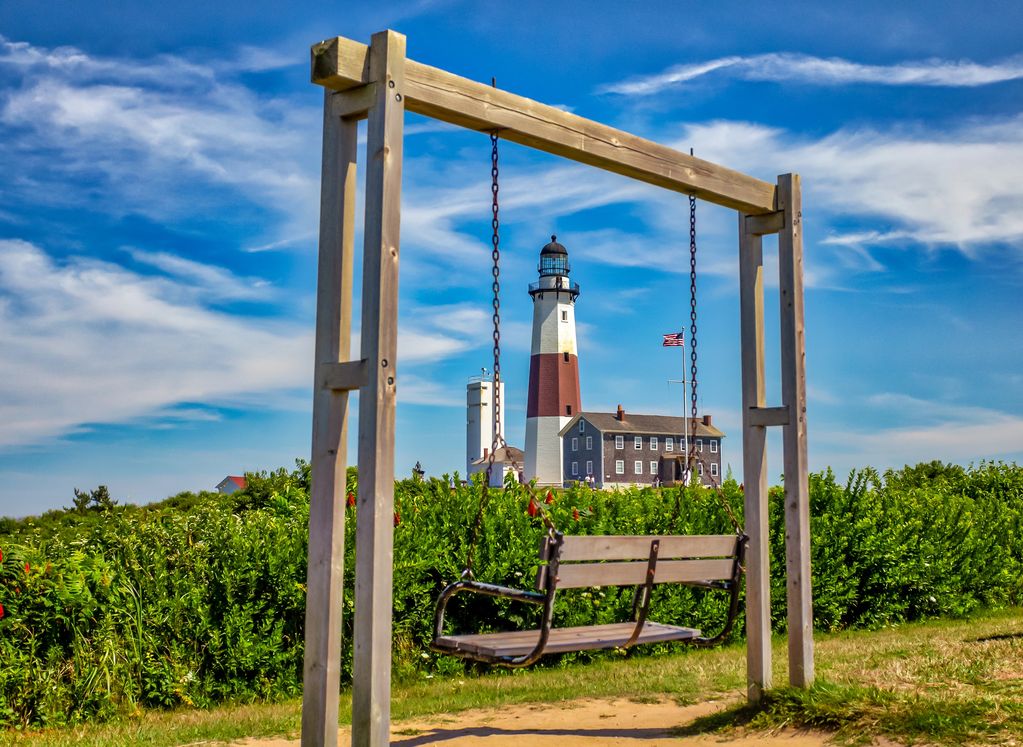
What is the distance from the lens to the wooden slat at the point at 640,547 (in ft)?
17.7

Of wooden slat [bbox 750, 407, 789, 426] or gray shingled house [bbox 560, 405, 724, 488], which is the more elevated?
gray shingled house [bbox 560, 405, 724, 488]

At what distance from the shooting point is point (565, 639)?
5.85m

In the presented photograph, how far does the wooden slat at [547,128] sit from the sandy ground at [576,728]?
3.32 m

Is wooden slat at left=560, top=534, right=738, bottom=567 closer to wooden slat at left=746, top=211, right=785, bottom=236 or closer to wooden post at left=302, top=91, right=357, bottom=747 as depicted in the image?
wooden post at left=302, top=91, right=357, bottom=747

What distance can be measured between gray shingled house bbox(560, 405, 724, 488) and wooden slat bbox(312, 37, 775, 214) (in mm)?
54776

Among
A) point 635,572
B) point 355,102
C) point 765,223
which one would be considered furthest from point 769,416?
point 355,102

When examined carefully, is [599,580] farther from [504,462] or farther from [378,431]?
[504,462]

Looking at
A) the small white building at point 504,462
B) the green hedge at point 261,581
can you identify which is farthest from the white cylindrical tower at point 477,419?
the green hedge at point 261,581

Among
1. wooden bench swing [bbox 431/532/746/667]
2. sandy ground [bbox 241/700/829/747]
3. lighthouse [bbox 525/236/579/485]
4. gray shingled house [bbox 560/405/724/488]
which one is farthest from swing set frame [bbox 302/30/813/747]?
gray shingled house [bbox 560/405/724/488]

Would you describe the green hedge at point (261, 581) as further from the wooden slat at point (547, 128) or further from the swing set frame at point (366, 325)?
the swing set frame at point (366, 325)

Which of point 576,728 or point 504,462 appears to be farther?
point 504,462

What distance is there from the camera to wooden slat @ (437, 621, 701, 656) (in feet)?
18.2

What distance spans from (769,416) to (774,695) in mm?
1735

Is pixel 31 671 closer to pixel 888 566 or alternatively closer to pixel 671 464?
pixel 888 566
